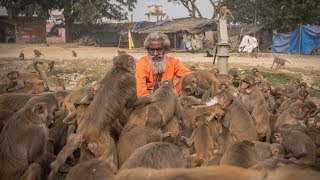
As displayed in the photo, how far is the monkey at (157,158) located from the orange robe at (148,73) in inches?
131

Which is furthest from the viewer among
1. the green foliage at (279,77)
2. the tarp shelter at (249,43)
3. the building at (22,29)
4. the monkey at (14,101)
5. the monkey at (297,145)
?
the building at (22,29)

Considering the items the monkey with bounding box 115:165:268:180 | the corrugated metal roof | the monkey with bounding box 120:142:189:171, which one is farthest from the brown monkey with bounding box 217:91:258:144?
the corrugated metal roof

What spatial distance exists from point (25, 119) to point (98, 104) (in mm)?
863

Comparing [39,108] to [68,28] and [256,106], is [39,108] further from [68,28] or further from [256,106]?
[68,28]

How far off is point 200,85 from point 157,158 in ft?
16.7

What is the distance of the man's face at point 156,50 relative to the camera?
7048 mm

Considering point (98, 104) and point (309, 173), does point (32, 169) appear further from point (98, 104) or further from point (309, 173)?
point (309, 173)

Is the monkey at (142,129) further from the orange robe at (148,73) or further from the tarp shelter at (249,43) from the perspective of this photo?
the tarp shelter at (249,43)

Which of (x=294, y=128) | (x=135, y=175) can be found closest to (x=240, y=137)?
(x=294, y=128)

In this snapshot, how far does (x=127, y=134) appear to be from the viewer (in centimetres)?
457

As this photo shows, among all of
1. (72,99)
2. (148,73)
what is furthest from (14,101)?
(148,73)

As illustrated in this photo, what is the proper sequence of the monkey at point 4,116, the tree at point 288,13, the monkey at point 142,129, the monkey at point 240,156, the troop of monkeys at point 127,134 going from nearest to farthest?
the troop of monkeys at point 127,134
the monkey at point 240,156
the monkey at point 142,129
the monkey at point 4,116
the tree at point 288,13

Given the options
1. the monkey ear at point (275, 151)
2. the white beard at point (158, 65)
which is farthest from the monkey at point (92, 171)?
the white beard at point (158, 65)

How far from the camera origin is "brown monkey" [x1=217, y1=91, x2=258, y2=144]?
6.31 meters
